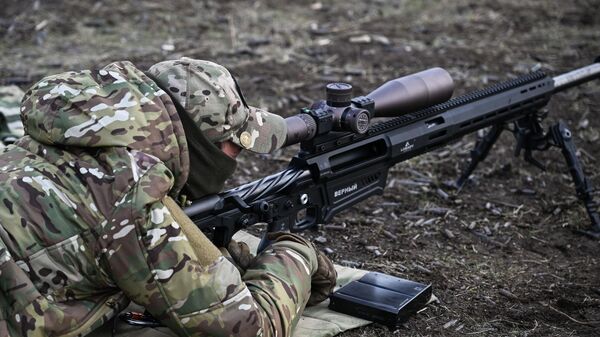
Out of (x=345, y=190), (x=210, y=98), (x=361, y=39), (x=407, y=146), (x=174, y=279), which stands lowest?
(x=361, y=39)

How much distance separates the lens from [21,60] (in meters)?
9.10

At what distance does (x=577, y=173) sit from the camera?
18.9 ft

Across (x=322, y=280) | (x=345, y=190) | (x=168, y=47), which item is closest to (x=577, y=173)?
(x=345, y=190)

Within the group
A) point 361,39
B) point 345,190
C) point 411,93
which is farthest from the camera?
point 361,39

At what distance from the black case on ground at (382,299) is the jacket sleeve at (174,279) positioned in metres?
0.87

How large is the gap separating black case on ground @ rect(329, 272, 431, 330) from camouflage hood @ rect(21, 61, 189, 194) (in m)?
1.41

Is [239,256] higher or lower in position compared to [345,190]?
lower

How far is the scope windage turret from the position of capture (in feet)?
15.3

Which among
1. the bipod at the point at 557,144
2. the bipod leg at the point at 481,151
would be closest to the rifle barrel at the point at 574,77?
the bipod at the point at 557,144

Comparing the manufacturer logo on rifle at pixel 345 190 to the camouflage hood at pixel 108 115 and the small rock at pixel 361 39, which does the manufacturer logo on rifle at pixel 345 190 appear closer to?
the camouflage hood at pixel 108 115

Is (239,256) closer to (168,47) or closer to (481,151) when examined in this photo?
(481,151)

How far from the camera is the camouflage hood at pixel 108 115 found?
331 cm

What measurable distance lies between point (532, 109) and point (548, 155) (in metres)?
1.47

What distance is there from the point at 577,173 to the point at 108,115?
141 inches
